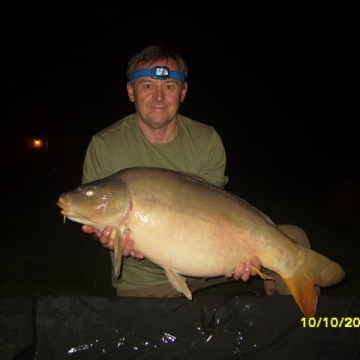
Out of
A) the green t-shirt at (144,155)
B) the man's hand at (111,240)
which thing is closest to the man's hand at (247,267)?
the man's hand at (111,240)

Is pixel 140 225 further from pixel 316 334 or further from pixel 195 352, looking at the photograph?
pixel 316 334

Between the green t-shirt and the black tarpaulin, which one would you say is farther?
the green t-shirt

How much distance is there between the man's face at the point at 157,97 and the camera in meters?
2.31

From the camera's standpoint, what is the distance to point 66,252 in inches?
192

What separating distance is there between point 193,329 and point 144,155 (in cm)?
Answer: 106

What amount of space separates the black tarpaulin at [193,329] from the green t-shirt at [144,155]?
0.26 meters

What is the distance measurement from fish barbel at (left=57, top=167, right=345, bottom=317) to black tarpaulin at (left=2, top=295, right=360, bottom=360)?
0.46m

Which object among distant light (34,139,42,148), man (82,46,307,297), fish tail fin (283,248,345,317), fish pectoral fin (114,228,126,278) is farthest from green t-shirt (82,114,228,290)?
distant light (34,139,42,148)

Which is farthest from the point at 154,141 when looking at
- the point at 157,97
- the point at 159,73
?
the point at 159,73

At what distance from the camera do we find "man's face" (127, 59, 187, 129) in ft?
7.59

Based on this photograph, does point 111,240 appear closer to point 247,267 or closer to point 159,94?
point 247,267
